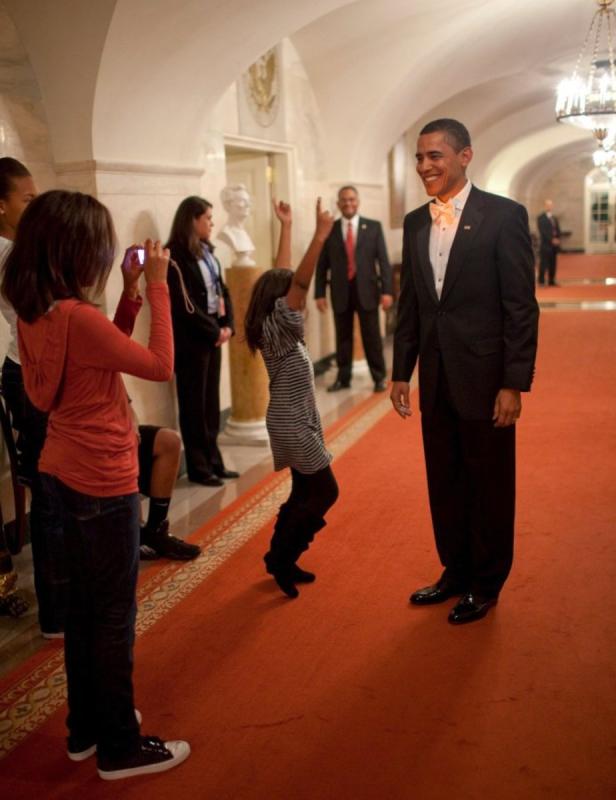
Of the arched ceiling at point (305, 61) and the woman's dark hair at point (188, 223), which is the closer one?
the arched ceiling at point (305, 61)

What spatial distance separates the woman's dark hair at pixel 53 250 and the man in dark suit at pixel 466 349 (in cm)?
141

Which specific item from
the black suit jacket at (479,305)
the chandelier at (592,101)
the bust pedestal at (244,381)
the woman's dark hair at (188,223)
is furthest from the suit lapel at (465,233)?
the chandelier at (592,101)

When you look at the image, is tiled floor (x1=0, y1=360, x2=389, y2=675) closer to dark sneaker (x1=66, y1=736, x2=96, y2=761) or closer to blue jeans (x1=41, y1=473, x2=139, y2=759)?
dark sneaker (x1=66, y1=736, x2=96, y2=761)

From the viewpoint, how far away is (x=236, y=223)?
6395 millimetres

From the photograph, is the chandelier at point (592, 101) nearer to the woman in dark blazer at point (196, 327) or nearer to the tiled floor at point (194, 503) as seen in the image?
the tiled floor at point (194, 503)

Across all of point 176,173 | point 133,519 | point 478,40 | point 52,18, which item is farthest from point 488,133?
point 133,519

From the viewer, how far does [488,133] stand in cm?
1755

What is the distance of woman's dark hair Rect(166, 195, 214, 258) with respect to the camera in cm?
522

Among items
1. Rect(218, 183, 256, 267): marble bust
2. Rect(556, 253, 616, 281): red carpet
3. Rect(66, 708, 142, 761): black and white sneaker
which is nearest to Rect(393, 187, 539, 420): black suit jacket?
Rect(66, 708, 142, 761): black and white sneaker

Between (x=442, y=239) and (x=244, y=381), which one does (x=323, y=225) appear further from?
(x=244, y=381)

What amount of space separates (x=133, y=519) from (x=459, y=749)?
3.89ft

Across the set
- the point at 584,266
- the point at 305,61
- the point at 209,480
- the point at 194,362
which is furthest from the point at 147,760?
the point at 584,266

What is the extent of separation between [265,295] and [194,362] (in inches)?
75.6

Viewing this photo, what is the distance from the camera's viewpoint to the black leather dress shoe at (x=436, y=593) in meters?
3.57
